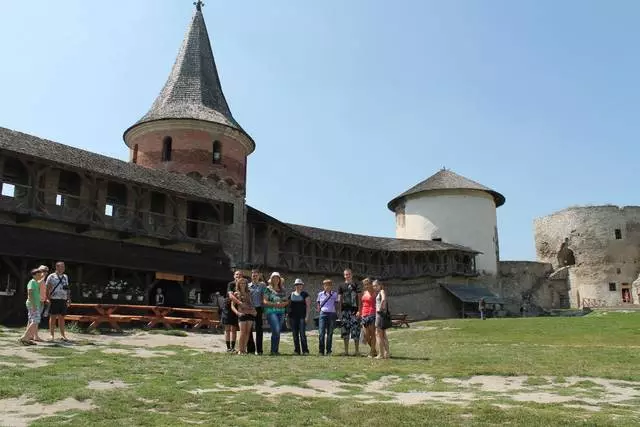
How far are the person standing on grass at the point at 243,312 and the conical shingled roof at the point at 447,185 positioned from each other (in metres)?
34.9

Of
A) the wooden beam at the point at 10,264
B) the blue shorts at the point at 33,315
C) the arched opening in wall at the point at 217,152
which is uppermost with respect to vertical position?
the arched opening in wall at the point at 217,152

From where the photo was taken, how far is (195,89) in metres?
32.5

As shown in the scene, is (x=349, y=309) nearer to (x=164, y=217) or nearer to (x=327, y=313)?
(x=327, y=313)

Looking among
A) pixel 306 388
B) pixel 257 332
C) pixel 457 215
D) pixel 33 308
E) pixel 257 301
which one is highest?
pixel 457 215

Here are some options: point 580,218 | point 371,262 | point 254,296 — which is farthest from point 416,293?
point 254,296

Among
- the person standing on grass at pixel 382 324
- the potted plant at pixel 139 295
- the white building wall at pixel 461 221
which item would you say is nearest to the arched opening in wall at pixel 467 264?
the white building wall at pixel 461 221

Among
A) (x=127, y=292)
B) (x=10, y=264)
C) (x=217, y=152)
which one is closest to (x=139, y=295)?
(x=127, y=292)

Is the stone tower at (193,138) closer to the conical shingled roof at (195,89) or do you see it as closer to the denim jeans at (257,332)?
the conical shingled roof at (195,89)

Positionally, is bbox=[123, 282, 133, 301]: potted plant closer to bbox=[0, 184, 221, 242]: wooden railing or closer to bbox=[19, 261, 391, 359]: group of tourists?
bbox=[0, 184, 221, 242]: wooden railing

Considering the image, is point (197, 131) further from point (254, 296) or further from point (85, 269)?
point (254, 296)

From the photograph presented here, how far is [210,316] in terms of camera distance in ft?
59.3

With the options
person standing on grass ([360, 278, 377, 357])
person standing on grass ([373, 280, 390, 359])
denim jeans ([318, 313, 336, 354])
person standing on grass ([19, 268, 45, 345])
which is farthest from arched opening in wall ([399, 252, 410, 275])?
person standing on grass ([19, 268, 45, 345])

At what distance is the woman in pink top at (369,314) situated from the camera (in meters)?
11.2

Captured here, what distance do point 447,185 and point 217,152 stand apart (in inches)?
787
